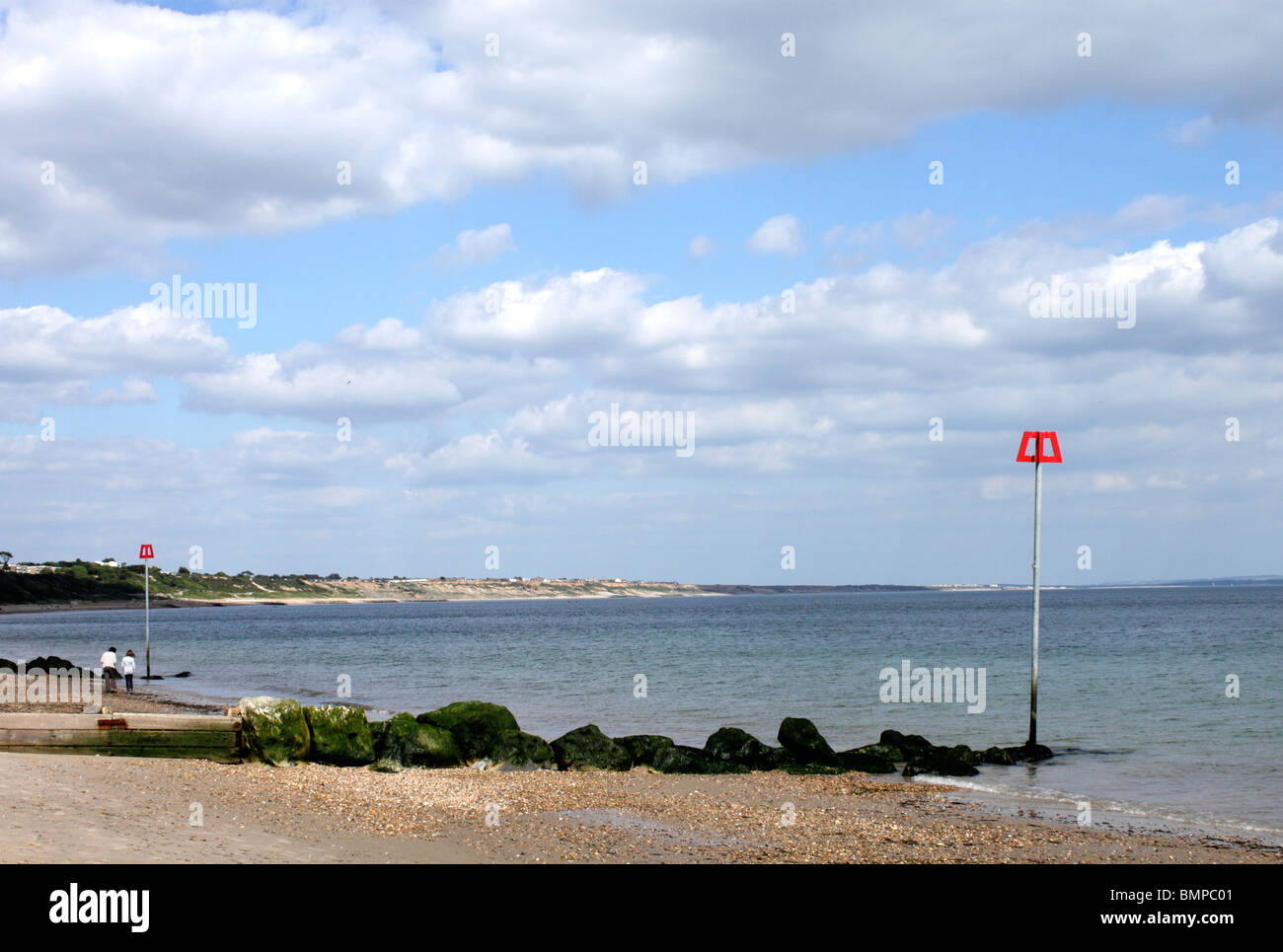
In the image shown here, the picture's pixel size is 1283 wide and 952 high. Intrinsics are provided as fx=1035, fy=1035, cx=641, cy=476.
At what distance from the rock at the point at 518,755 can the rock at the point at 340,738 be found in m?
2.38

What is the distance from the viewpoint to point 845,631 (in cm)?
8538

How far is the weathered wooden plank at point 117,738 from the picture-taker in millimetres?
17781

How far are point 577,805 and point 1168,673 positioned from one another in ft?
112

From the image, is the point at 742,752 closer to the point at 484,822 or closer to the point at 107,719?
the point at 484,822

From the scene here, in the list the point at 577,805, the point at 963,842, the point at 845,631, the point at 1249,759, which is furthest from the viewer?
the point at 845,631

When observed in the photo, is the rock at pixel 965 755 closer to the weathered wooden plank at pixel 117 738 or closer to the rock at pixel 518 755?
the rock at pixel 518 755

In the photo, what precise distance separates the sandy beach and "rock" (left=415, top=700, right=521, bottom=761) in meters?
2.19

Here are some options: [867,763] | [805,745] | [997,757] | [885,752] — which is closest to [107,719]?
[805,745]

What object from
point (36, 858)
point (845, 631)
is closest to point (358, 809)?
point (36, 858)

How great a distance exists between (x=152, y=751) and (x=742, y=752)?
36.9 ft

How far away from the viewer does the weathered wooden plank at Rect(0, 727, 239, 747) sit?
1778 cm

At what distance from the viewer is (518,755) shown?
21.2 metres
